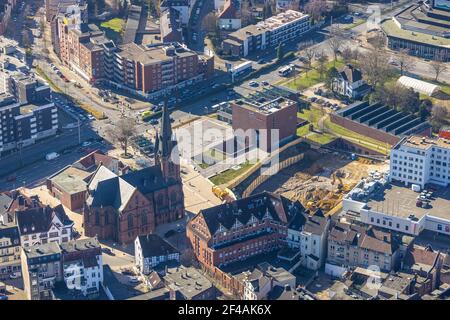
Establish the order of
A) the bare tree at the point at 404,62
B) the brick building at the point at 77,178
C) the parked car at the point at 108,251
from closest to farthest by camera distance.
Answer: the parked car at the point at 108,251 < the brick building at the point at 77,178 < the bare tree at the point at 404,62

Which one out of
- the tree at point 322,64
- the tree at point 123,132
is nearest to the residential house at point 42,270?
the tree at point 123,132

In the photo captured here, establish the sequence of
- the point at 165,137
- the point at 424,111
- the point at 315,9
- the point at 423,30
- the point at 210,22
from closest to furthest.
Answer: the point at 165,137 < the point at 424,111 < the point at 423,30 < the point at 210,22 < the point at 315,9

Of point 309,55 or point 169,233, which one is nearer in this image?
point 169,233

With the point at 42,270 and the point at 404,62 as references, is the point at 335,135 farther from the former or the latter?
the point at 42,270

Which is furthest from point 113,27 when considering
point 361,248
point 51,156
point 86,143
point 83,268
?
point 361,248

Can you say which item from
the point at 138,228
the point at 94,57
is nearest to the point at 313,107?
the point at 94,57

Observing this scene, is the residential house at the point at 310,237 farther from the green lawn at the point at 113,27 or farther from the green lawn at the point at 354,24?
the green lawn at the point at 354,24

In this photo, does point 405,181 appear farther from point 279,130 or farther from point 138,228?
point 138,228

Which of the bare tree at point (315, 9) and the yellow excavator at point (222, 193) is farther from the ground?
the bare tree at point (315, 9)
